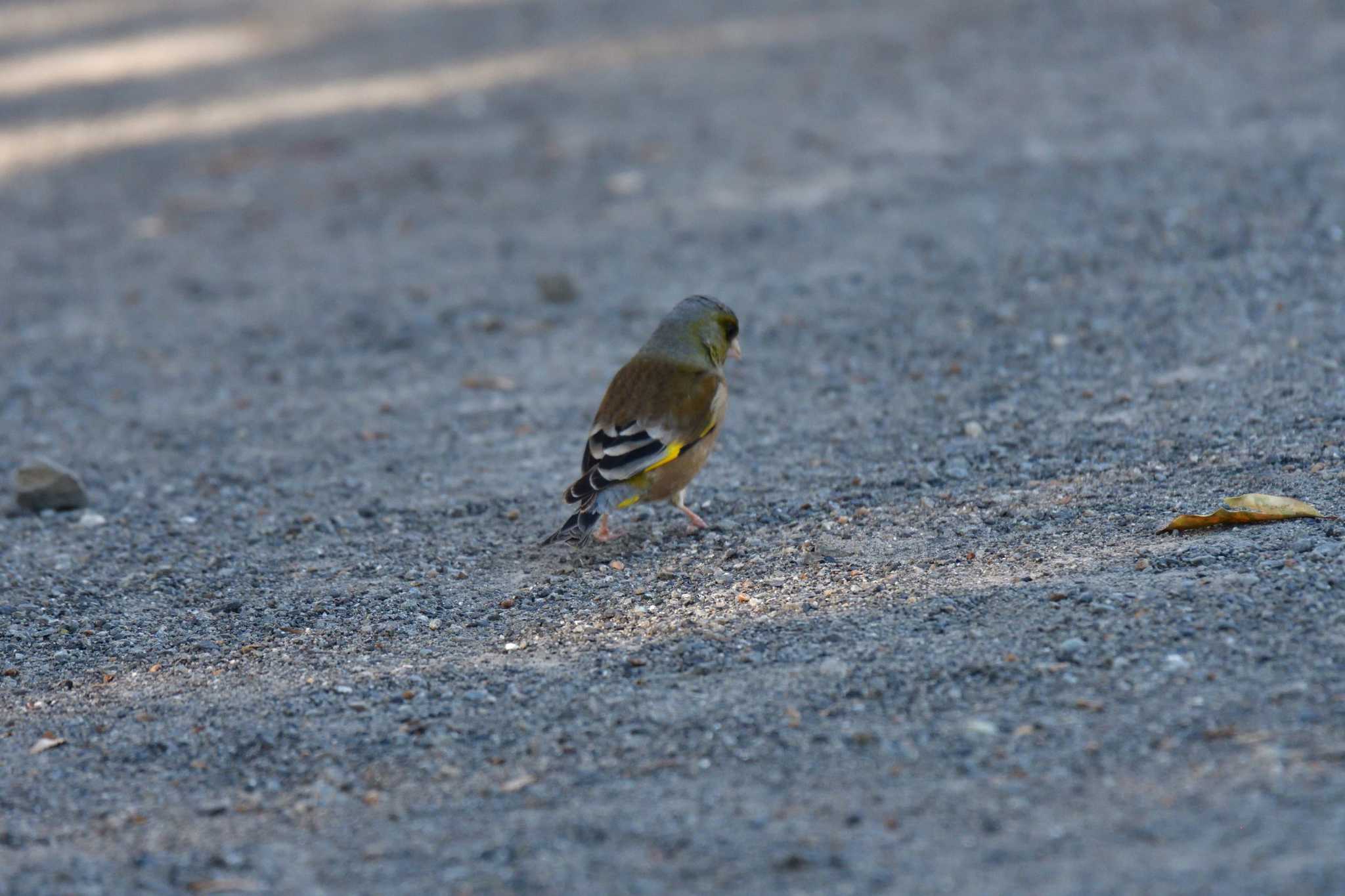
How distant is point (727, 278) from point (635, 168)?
269cm

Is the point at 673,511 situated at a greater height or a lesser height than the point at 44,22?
lesser

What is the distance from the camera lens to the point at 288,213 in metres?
10.9

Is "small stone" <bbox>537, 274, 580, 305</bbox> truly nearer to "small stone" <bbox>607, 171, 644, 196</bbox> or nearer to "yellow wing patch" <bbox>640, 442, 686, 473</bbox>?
"small stone" <bbox>607, 171, 644, 196</bbox>

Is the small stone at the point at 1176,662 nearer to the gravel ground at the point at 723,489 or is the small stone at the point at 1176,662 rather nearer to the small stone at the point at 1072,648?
the gravel ground at the point at 723,489

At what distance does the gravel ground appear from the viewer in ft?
11.4

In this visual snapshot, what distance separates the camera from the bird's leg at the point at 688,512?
555cm

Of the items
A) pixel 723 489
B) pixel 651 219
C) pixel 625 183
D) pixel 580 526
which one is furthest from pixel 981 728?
pixel 625 183

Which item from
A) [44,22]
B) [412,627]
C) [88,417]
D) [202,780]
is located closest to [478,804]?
[202,780]

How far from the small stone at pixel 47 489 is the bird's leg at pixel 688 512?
2.67 metres

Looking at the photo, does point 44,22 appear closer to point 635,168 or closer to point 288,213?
point 288,213

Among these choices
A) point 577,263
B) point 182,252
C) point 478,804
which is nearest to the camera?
point 478,804

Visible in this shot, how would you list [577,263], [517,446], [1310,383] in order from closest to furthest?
1. [1310,383]
2. [517,446]
3. [577,263]

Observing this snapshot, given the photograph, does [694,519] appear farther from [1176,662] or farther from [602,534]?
[1176,662]

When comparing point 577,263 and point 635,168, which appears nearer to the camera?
point 577,263
